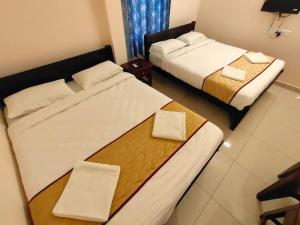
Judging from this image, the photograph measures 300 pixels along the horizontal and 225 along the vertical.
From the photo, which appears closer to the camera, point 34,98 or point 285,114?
point 34,98

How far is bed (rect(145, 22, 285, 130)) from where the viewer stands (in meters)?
1.97

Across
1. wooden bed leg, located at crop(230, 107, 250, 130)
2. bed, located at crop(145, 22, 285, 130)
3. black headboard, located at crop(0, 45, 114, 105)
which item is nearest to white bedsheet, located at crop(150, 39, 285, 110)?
bed, located at crop(145, 22, 285, 130)

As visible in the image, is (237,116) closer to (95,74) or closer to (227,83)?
(227,83)

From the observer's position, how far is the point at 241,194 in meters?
1.54

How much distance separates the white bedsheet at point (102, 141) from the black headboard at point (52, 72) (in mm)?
483

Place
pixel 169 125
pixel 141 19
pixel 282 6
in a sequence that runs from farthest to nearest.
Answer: pixel 141 19 → pixel 282 6 → pixel 169 125

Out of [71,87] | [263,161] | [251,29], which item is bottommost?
[263,161]

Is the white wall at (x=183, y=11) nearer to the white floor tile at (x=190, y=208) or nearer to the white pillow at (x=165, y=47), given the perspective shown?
the white pillow at (x=165, y=47)

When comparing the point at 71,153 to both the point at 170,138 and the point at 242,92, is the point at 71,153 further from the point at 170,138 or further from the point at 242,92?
the point at 242,92

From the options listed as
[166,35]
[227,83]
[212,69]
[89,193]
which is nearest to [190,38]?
[166,35]

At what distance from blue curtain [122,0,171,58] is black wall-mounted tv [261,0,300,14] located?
5.14 ft

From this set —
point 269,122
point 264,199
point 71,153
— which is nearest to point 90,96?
point 71,153

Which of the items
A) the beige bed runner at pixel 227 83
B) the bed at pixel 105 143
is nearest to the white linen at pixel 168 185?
the bed at pixel 105 143

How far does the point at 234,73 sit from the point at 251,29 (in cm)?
140
